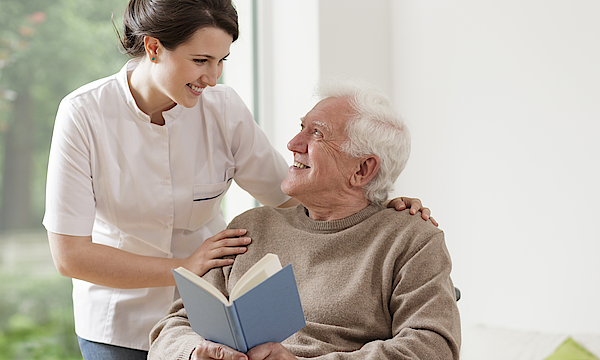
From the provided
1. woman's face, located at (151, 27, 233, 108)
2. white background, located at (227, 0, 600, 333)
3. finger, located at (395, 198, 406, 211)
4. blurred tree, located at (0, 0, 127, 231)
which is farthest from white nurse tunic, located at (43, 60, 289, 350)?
blurred tree, located at (0, 0, 127, 231)

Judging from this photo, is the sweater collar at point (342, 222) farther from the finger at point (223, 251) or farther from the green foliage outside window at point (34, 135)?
the green foliage outside window at point (34, 135)

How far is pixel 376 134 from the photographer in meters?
1.58

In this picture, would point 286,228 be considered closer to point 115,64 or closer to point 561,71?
point 561,71

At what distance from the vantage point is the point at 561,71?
179 cm

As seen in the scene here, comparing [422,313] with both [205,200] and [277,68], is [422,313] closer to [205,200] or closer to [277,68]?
[205,200]

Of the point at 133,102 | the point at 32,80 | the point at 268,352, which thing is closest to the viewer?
the point at 268,352

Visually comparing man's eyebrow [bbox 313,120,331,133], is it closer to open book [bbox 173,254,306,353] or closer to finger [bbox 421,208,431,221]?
finger [bbox 421,208,431,221]

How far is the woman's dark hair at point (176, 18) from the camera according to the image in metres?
1.46

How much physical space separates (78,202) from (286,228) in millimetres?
595

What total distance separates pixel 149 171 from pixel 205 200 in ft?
0.67

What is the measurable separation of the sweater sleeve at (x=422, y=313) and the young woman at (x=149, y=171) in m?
0.20

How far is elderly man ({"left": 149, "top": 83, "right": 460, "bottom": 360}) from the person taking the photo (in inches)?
51.9

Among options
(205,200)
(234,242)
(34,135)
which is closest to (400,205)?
(234,242)

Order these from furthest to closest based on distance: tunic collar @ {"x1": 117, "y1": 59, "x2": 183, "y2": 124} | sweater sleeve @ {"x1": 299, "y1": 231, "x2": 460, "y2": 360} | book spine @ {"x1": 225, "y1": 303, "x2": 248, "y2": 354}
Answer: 1. tunic collar @ {"x1": 117, "y1": 59, "x2": 183, "y2": 124}
2. sweater sleeve @ {"x1": 299, "y1": 231, "x2": 460, "y2": 360}
3. book spine @ {"x1": 225, "y1": 303, "x2": 248, "y2": 354}
